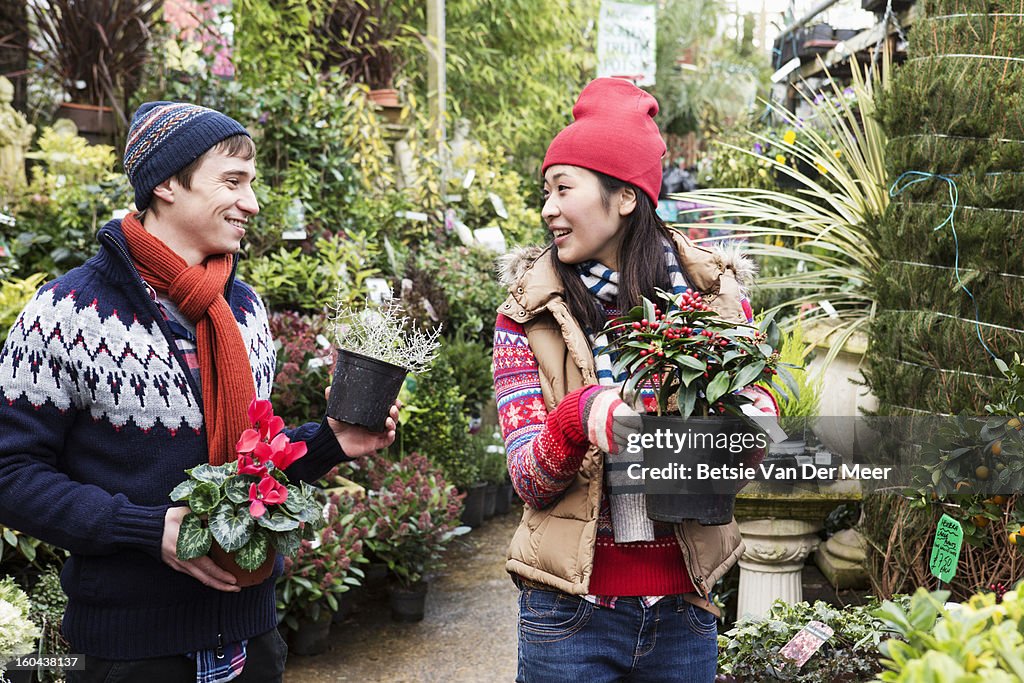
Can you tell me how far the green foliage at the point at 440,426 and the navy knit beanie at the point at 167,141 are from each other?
2759mm

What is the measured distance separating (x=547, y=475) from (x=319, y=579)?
84.3 inches

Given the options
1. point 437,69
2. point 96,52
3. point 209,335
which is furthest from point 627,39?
point 209,335

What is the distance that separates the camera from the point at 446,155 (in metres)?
7.16

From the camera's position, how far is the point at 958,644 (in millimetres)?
900

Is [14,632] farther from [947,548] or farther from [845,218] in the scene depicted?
[845,218]

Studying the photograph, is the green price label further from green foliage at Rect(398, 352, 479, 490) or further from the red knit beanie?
green foliage at Rect(398, 352, 479, 490)

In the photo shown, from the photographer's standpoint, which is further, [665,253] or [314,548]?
[314,548]

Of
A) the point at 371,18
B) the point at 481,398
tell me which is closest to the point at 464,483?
the point at 481,398

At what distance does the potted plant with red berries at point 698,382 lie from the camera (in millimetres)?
1423

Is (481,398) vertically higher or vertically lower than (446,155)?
lower

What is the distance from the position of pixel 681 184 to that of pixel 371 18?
2.84 m

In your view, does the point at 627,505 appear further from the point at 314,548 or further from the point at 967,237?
the point at 314,548

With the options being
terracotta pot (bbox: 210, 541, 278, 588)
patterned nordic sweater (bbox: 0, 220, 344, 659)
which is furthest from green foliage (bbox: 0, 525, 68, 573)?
terracotta pot (bbox: 210, 541, 278, 588)

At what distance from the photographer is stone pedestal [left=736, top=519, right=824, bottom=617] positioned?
324 cm
